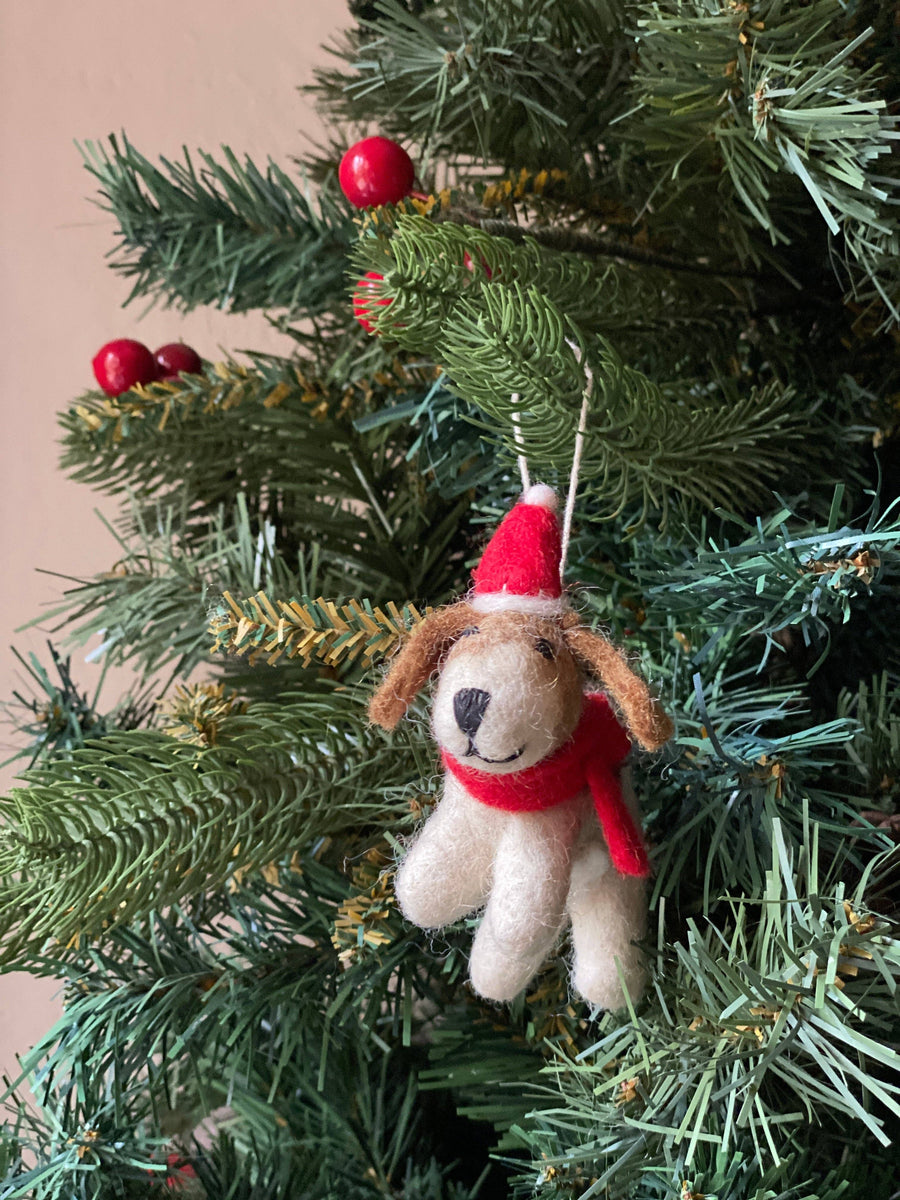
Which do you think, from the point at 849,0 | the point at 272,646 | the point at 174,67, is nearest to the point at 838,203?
the point at 849,0

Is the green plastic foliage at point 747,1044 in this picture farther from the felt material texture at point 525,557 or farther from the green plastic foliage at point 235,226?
the green plastic foliage at point 235,226

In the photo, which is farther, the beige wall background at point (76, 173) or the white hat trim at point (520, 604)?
the beige wall background at point (76, 173)

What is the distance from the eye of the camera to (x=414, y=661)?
0.84 feet

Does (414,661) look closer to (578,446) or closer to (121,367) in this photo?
(578,446)

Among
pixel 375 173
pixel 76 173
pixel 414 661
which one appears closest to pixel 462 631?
pixel 414 661

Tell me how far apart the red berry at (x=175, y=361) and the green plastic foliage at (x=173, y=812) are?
173mm

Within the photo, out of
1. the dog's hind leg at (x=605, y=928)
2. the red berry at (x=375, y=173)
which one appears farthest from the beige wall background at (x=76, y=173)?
the dog's hind leg at (x=605, y=928)

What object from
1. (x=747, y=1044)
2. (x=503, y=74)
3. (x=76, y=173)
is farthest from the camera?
(x=76, y=173)

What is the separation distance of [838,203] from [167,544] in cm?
24

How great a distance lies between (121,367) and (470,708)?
0.77ft

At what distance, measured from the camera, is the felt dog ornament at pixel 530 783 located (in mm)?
241

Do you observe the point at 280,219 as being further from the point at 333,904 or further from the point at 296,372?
the point at 333,904

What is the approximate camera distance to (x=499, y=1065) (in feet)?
0.98

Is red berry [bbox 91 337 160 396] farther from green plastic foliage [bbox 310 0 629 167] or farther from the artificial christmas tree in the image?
green plastic foliage [bbox 310 0 629 167]
